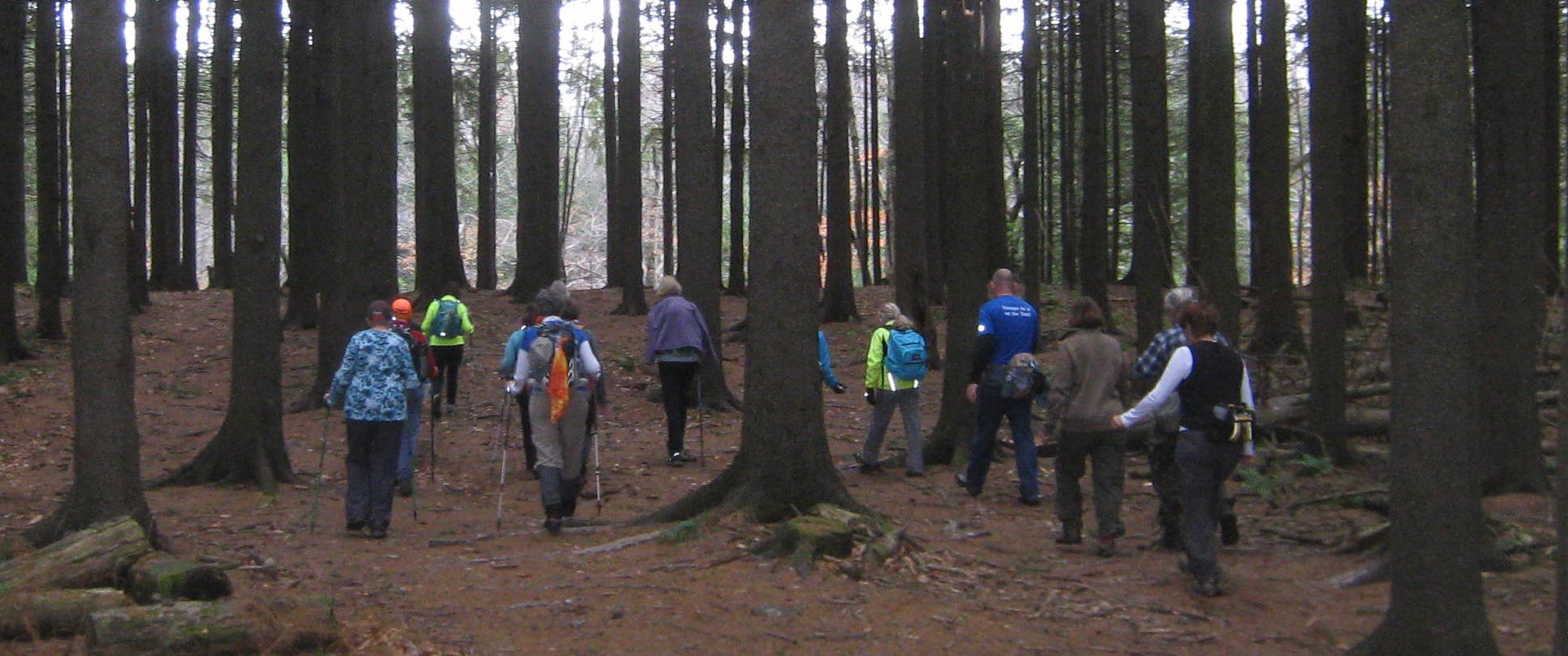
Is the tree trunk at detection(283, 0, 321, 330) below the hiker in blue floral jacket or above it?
above

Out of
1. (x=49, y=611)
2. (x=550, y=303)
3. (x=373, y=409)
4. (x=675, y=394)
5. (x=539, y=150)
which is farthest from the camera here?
(x=539, y=150)

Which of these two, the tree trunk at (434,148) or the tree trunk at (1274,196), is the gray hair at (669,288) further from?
the tree trunk at (434,148)

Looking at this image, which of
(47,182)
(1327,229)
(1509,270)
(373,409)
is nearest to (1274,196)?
(1327,229)

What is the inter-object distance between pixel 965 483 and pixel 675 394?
330cm

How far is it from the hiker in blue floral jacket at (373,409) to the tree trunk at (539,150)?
1383 centimetres

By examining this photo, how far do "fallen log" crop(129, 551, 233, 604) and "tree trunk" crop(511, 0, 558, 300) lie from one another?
53.7 ft

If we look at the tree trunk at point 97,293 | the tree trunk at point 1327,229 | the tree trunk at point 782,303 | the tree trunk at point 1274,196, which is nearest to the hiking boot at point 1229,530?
the tree trunk at point 782,303

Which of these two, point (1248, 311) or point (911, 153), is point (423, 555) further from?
point (1248, 311)

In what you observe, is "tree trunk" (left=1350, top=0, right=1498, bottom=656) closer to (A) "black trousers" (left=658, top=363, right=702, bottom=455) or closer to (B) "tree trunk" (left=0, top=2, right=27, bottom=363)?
(A) "black trousers" (left=658, top=363, right=702, bottom=455)

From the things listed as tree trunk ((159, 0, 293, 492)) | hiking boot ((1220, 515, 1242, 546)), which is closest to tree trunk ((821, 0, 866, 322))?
tree trunk ((159, 0, 293, 492))

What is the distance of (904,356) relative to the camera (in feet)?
40.2

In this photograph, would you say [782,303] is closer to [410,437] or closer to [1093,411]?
[1093,411]

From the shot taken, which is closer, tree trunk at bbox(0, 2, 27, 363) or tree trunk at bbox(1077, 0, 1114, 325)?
tree trunk at bbox(0, 2, 27, 363)

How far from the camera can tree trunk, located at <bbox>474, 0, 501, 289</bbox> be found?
2986cm
